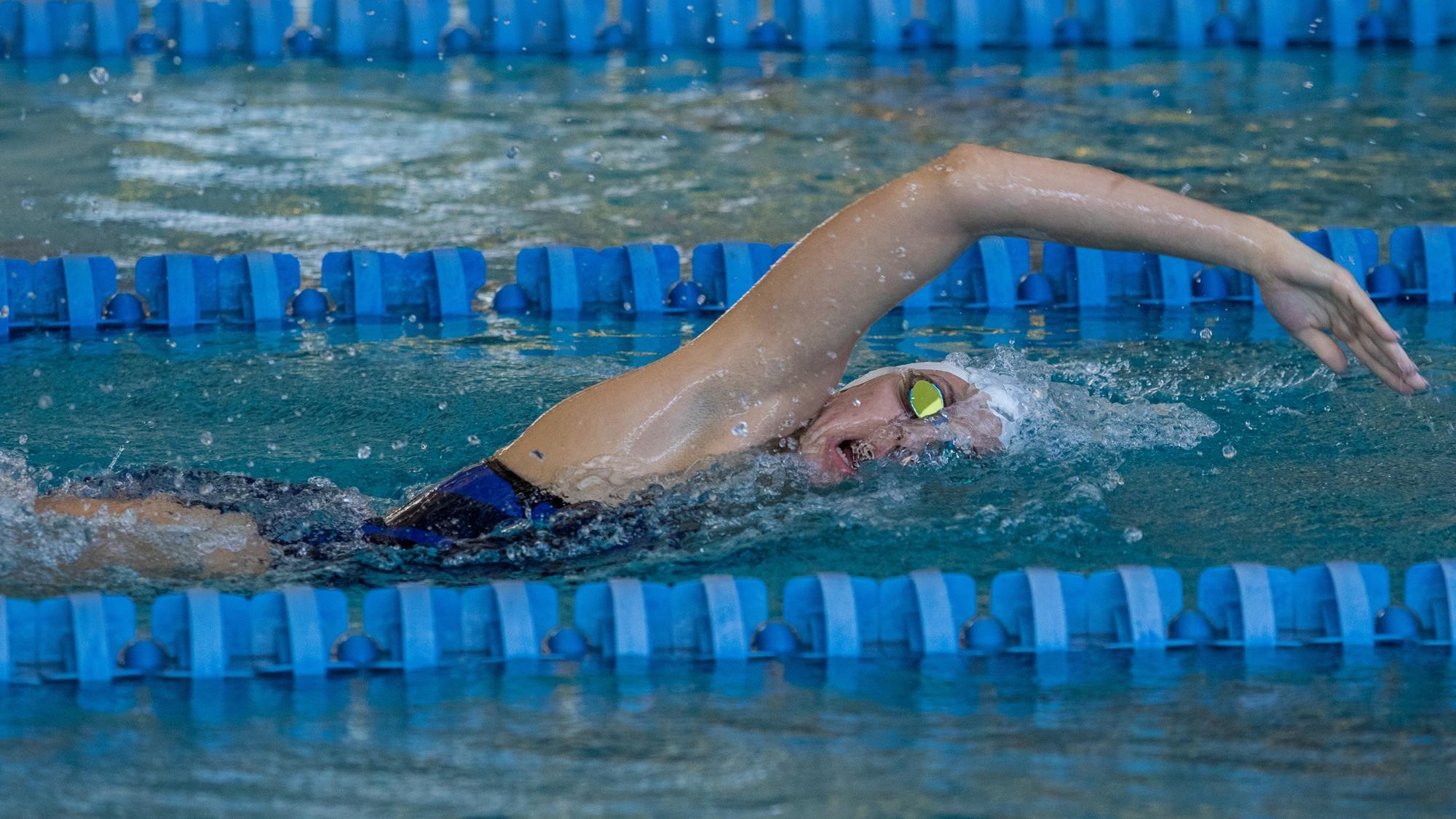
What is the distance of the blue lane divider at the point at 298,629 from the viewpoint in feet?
8.13

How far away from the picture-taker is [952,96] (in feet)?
21.1

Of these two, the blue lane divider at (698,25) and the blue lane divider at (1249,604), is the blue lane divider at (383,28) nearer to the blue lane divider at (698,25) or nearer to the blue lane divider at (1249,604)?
the blue lane divider at (698,25)

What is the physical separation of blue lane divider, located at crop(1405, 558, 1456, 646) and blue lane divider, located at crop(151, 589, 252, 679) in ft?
5.76

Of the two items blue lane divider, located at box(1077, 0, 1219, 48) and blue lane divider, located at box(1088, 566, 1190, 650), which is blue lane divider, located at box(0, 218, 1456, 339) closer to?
blue lane divider, located at box(1088, 566, 1190, 650)

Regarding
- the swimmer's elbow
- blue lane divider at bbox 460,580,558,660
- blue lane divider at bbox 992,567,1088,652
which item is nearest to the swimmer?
the swimmer's elbow

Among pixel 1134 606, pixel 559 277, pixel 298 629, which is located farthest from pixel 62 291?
pixel 1134 606

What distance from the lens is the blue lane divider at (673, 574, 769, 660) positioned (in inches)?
99.6

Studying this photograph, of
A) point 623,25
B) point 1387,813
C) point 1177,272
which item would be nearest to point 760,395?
point 1387,813

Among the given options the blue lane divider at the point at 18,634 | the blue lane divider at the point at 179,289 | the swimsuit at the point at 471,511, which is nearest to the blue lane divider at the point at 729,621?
the blue lane divider at the point at 18,634

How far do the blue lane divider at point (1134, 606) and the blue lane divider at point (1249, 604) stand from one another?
0.05 m

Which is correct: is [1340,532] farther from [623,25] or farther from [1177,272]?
[623,25]

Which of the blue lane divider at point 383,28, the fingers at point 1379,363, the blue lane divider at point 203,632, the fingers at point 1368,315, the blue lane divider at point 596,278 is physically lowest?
the blue lane divider at point 203,632

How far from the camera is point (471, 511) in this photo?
9.01 feet

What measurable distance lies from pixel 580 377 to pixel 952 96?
2986 mm
